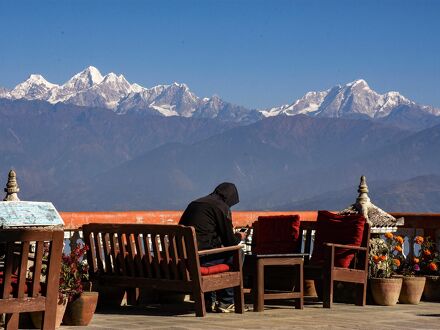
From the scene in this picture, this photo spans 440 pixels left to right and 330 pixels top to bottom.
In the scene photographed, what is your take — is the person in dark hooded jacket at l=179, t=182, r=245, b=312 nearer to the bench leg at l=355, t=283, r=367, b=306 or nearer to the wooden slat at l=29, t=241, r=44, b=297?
the bench leg at l=355, t=283, r=367, b=306

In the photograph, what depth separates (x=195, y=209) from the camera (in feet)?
29.3

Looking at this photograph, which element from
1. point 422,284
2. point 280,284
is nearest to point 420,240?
point 422,284

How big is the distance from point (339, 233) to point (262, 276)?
103 cm

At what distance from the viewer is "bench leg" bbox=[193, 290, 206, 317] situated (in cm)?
842

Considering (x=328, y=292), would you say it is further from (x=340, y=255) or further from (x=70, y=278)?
(x=70, y=278)

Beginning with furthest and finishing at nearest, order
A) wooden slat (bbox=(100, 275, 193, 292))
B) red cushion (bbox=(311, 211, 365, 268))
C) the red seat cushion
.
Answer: red cushion (bbox=(311, 211, 365, 268))
wooden slat (bbox=(100, 275, 193, 292))
the red seat cushion

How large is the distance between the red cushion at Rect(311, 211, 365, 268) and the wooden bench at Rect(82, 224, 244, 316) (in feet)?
4.16

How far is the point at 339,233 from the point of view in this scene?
32.3ft

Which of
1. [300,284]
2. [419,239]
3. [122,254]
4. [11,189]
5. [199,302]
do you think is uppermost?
[11,189]

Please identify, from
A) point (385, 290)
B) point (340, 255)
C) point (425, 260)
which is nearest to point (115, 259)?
point (340, 255)

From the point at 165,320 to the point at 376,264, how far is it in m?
2.59

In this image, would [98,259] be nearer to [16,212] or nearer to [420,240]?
[16,212]

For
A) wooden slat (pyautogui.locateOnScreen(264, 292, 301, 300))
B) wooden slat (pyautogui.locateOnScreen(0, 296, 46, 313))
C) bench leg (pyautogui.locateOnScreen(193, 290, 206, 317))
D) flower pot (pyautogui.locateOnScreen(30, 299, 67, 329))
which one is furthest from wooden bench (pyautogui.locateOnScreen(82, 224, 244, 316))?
Answer: wooden slat (pyautogui.locateOnScreen(0, 296, 46, 313))

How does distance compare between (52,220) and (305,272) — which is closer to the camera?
(52,220)
